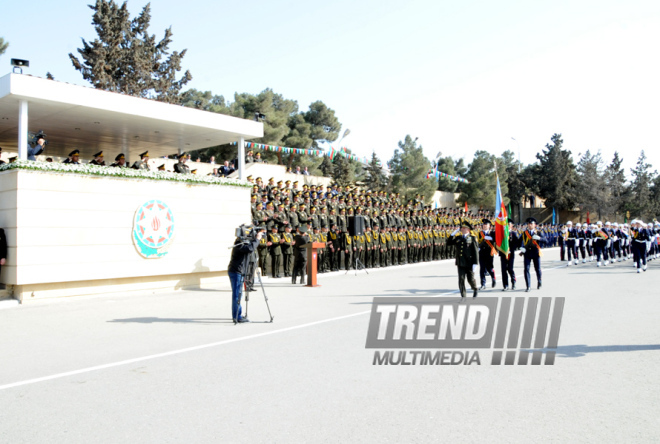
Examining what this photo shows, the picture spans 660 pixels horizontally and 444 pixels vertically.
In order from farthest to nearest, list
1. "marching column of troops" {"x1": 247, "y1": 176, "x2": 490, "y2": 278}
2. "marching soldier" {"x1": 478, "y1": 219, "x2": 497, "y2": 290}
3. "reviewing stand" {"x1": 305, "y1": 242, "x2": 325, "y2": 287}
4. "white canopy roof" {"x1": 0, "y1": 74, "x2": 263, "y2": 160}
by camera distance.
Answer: "marching column of troops" {"x1": 247, "y1": 176, "x2": 490, "y2": 278}
"reviewing stand" {"x1": 305, "y1": 242, "x2": 325, "y2": 287}
"marching soldier" {"x1": 478, "y1": 219, "x2": 497, "y2": 290}
"white canopy roof" {"x1": 0, "y1": 74, "x2": 263, "y2": 160}

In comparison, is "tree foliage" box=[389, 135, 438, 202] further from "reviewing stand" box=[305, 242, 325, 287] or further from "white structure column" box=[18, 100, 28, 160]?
"white structure column" box=[18, 100, 28, 160]

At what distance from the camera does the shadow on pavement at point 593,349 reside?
6.89m

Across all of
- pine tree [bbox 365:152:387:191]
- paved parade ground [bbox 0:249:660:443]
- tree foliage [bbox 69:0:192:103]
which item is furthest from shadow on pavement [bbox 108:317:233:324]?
pine tree [bbox 365:152:387:191]

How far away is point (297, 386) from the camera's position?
5.59 m

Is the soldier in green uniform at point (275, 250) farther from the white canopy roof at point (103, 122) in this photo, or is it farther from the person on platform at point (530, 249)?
the person on platform at point (530, 249)

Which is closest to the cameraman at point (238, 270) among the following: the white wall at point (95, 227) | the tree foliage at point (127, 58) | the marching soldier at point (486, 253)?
the white wall at point (95, 227)

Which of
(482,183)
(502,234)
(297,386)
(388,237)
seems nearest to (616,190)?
(482,183)

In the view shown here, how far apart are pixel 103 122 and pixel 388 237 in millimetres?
13389

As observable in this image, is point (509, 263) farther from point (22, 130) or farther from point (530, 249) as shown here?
point (22, 130)

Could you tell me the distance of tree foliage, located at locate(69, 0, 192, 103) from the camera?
35.2 m

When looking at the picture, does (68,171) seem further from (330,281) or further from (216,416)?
(216,416)

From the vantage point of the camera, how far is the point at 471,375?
19.6 ft

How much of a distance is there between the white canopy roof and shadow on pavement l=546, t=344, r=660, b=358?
1229cm

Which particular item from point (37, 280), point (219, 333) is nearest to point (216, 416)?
point (219, 333)
